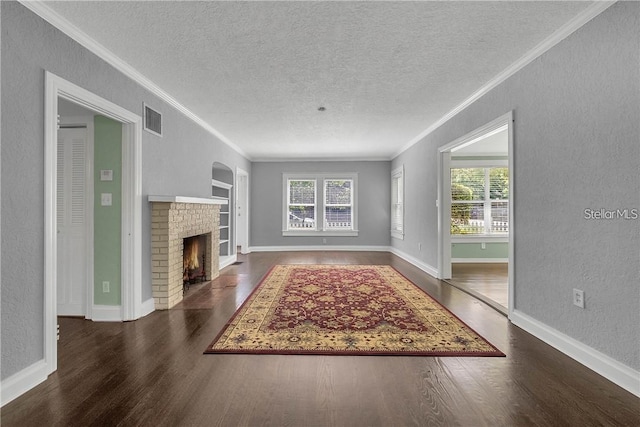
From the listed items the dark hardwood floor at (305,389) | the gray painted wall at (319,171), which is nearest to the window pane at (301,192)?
the gray painted wall at (319,171)

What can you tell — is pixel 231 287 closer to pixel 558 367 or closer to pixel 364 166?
pixel 558 367

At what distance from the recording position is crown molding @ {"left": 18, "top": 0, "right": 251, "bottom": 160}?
2.01m

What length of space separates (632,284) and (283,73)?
322 centimetres

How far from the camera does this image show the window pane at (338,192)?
8156 millimetres

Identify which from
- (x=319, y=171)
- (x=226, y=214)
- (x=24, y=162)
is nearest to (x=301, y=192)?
(x=319, y=171)

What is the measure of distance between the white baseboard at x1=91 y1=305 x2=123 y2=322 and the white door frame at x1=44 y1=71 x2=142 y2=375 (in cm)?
5

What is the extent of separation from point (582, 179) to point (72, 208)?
4.59 m

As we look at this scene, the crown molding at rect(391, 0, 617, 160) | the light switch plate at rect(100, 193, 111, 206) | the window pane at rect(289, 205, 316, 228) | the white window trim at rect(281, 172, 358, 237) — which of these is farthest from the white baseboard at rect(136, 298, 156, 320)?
the window pane at rect(289, 205, 316, 228)

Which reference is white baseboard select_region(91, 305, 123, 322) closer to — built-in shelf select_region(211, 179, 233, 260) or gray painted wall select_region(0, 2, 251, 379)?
gray painted wall select_region(0, 2, 251, 379)

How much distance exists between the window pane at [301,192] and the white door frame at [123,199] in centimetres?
518

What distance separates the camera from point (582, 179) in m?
2.21

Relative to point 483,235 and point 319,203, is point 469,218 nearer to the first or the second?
point 483,235

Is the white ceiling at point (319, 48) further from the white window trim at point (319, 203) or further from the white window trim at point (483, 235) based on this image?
the white window trim at point (319, 203)

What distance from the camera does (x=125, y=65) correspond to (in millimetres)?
2842
